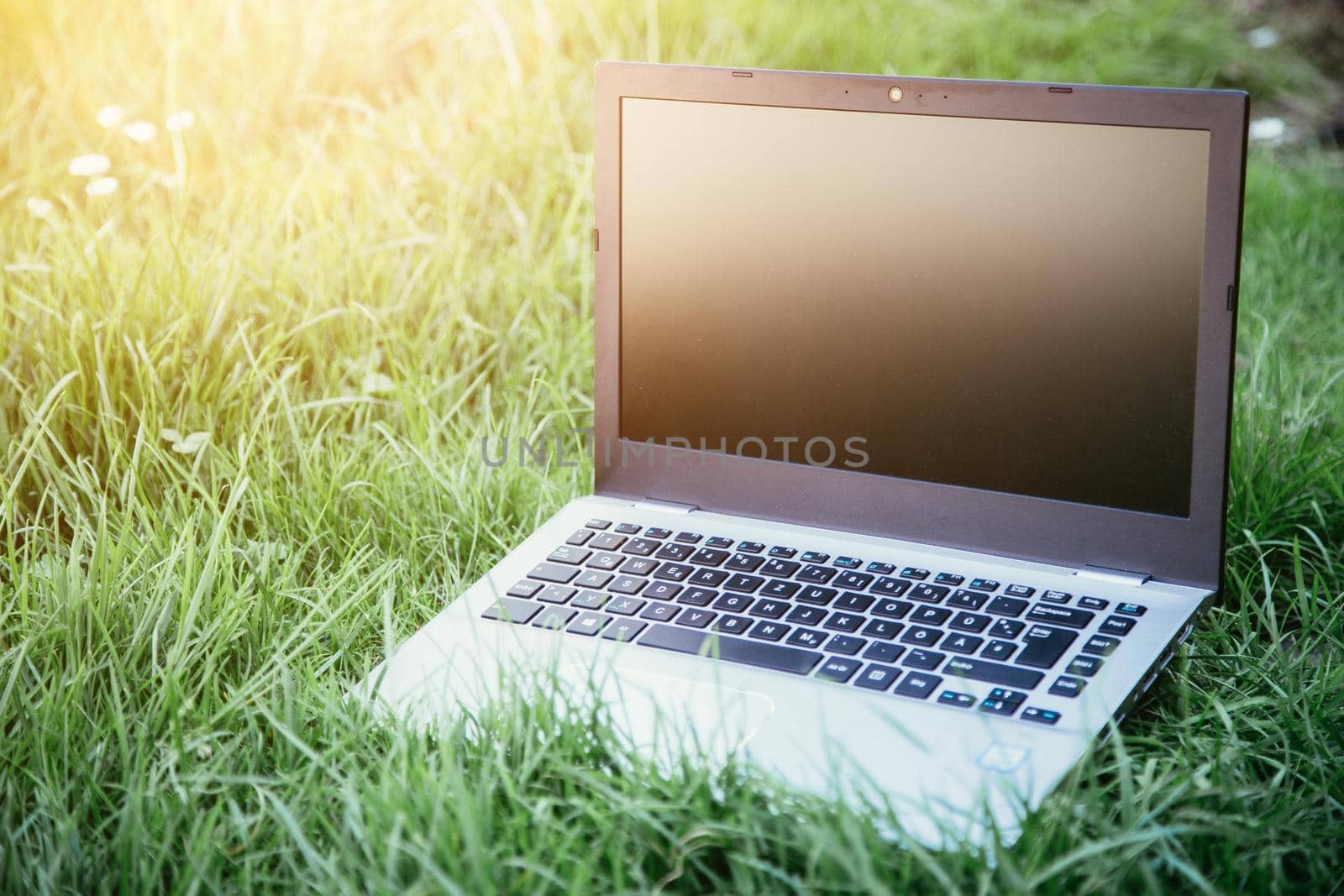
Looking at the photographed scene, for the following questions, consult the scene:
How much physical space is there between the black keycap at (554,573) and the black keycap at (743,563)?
144 mm

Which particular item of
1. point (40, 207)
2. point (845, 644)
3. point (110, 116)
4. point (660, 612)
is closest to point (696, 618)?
point (660, 612)

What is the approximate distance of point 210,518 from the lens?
138cm

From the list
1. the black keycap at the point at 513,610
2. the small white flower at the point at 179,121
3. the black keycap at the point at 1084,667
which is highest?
the small white flower at the point at 179,121

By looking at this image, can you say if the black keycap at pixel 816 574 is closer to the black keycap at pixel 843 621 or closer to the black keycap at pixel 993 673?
the black keycap at pixel 843 621

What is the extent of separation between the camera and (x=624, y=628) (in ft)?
3.55

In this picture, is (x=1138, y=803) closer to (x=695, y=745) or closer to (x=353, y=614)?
(x=695, y=745)

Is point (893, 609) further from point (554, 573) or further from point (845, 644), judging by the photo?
point (554, 573)

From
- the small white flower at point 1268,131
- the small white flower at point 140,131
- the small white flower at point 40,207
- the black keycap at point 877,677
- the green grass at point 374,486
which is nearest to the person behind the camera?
the green grass at point 374,486

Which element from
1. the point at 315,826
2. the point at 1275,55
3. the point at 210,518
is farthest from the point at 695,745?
the point at 1275,55

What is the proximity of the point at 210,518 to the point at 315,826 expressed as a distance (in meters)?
0.55

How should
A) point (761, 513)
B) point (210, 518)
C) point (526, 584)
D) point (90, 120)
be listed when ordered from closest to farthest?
point (526, 584)
point (761, 513)
point (210, 518)
point (90, 120)

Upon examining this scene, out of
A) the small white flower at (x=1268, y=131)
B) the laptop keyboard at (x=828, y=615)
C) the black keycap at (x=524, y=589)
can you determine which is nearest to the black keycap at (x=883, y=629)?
the laptop keyboard at (x=828, y=615)

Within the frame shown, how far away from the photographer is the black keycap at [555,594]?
3.77 feet

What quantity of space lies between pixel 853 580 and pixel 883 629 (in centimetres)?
9
